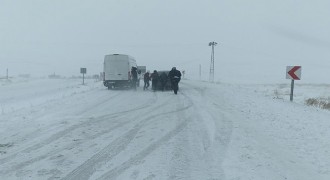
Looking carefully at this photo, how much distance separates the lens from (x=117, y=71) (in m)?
31.3

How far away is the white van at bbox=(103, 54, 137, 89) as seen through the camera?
3122 cm

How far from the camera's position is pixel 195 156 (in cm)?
788

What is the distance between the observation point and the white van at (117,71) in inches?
1229

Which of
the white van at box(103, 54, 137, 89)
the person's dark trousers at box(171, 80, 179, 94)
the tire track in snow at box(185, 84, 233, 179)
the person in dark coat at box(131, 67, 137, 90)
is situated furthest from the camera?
the person in dark coat at box(131, 67, 137, 90)

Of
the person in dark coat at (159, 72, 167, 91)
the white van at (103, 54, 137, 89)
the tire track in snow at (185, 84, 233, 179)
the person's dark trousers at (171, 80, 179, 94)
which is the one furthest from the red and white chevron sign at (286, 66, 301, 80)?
the white van at (103, 54, 137, 89)

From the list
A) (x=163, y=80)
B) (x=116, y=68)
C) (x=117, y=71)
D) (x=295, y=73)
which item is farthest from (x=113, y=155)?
(x=116, y=68)

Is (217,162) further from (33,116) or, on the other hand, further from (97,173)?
(33,116)

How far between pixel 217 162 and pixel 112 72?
2464 cm

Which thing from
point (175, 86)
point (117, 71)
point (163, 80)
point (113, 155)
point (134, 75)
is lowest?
point (113, 155)

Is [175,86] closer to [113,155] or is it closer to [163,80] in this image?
[163,80]

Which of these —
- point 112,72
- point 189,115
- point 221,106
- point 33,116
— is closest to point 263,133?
point 189,115

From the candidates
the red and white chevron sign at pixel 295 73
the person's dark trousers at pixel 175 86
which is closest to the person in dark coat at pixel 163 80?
the person's dark trousers at pixel 175 86

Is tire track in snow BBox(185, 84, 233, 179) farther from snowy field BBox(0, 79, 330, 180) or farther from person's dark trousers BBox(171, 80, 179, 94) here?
person's dark trousers BBox(171, 80, 179, 94)

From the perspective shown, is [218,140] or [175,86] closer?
[218,140]
